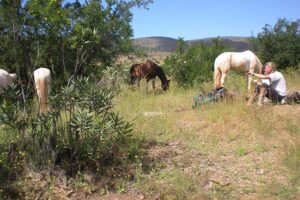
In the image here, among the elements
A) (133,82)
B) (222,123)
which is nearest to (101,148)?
(222,123)

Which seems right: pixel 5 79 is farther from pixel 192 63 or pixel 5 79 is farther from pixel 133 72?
pixel 192 63

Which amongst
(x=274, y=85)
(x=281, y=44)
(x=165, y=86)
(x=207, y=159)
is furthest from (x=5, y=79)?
(x=281, y=44)

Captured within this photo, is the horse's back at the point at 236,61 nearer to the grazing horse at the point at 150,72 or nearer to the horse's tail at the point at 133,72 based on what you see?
the grazing horse at the point at 150,72

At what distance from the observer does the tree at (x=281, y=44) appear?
61.8 feet

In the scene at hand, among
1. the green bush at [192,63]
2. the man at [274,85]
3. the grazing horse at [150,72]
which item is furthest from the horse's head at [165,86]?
the man at [274,85]

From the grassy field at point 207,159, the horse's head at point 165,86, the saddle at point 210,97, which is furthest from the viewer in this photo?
the horse's head at point 165,86

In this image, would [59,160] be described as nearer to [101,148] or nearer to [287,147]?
[101,148]

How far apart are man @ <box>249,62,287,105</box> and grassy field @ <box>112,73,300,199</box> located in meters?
0.54

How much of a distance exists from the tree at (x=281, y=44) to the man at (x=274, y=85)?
10.1 meters

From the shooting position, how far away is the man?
9.08 meters

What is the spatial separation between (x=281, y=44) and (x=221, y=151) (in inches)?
551

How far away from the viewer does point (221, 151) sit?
22.2 feet

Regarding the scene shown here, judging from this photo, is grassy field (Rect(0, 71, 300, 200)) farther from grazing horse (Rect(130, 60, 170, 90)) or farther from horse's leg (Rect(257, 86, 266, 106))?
A: grazing horse (Rect(130, 60, 170, 90))

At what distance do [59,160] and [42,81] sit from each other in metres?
3.25
